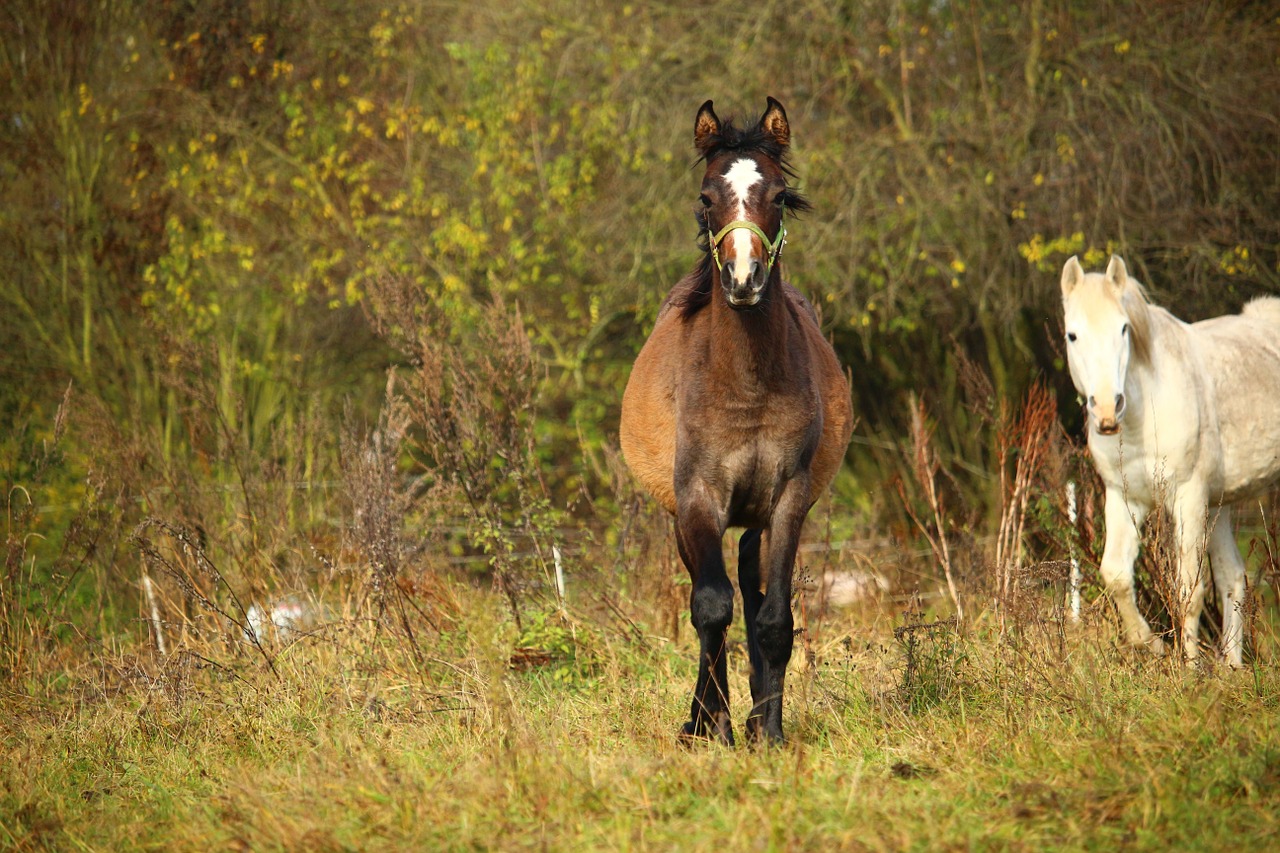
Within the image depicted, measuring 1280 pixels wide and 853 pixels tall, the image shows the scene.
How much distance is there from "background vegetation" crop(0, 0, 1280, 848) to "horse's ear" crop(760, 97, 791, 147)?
6.69 ft

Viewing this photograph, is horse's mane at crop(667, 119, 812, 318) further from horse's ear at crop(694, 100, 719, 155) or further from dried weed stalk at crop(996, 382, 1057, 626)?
dried weed stalk at crop(996, 382, 1057, 626)

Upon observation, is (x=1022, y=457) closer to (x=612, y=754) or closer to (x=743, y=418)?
(x=743, y=418)

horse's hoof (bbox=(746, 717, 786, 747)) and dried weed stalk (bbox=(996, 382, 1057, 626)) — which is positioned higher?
dried weed stalk (bbox=(996, 382, 1057, 626))

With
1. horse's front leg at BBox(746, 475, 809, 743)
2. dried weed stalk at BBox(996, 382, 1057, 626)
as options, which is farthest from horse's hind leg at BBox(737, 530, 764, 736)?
dried weed stalk at BBox(996, 382, 1057, 626)

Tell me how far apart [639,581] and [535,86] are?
29.1ft

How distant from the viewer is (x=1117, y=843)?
3.22 metres

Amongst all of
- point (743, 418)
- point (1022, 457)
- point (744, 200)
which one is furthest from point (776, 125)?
point (1022, 457)

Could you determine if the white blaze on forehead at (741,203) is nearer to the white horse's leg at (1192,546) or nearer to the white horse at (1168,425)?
the white horse at (1168,425)

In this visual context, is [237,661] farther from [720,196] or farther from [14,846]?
[720,196]

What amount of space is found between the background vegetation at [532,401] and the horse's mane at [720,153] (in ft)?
5.06

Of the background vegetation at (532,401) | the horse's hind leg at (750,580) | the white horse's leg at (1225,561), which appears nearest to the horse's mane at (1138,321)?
the background vegetation at (532,401)

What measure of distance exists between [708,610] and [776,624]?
243mm

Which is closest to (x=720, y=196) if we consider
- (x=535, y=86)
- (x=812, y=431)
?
(x=812, y=431)

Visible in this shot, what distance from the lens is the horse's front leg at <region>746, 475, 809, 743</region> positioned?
448 cm
